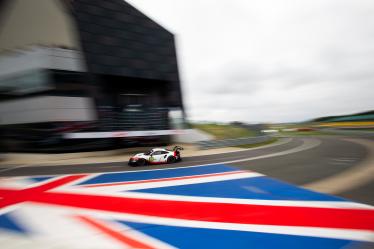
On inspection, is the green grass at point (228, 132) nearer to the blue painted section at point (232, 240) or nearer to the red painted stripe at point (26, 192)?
the red painted stripe at point (26, 192)

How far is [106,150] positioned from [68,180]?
40.2ft

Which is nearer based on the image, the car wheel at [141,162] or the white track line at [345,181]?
the white track line at [345,181]

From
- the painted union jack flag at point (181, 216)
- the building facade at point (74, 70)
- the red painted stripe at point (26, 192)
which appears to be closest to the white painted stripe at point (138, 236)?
the painted union jack flag at point (181, 216)

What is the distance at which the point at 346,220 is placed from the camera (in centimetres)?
606

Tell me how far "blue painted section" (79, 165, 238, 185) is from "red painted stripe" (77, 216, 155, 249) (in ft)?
15.4

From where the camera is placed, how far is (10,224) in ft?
20.4

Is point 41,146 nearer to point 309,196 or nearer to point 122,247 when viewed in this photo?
point 122,247

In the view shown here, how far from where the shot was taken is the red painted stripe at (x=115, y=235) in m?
4.99

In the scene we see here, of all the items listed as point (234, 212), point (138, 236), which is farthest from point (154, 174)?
point (138, 236)

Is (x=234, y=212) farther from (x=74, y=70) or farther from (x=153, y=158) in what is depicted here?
(x=74, y=70)

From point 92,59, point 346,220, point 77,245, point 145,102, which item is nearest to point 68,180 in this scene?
point 77,245

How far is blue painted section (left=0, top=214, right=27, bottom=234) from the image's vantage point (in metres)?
5.88

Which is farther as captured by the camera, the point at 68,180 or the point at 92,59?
the point at 92,59

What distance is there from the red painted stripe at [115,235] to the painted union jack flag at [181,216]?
2 cm
